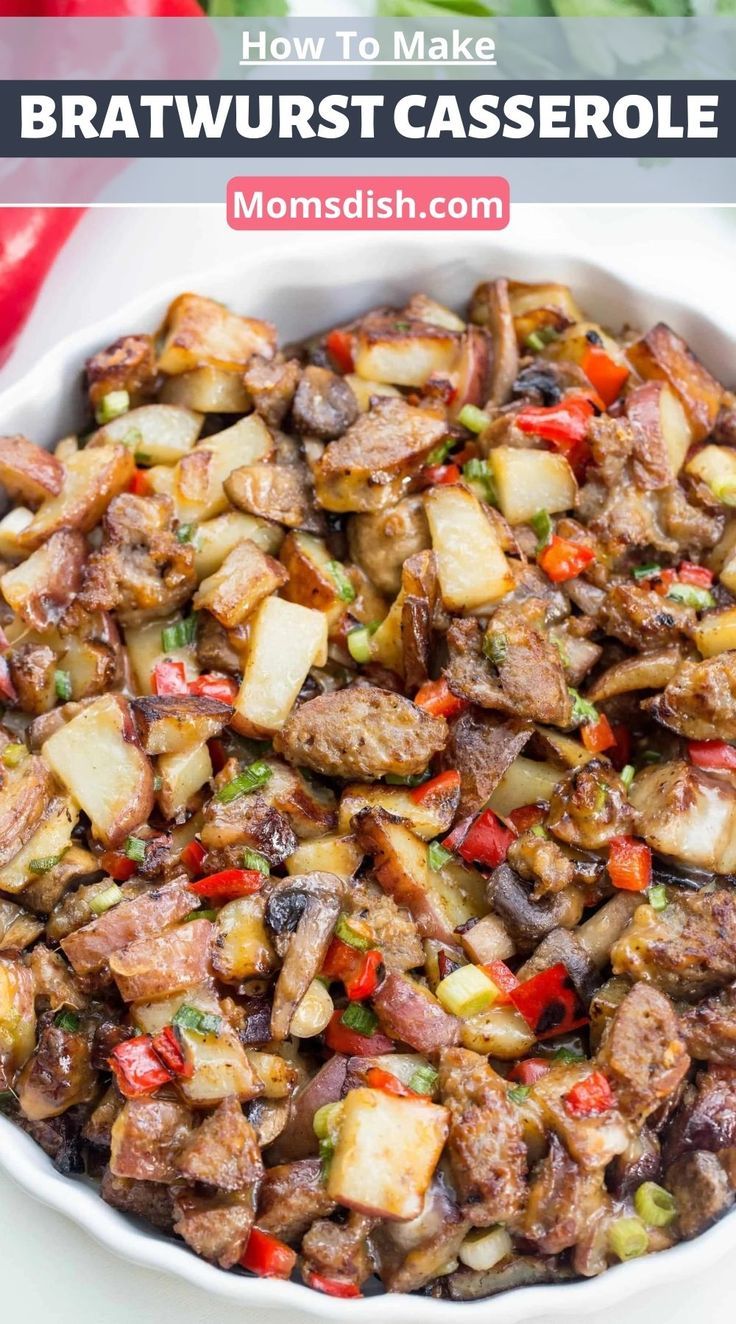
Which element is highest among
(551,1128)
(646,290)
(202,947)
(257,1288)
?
(646,290)

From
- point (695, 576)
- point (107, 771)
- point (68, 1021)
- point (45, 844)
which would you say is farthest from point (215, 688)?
point (695, 576)

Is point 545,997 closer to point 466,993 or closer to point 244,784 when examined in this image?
point 466,993

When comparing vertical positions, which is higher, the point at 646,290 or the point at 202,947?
the point at 646,290

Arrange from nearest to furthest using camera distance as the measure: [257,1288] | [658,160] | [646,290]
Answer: [257,1288] → [646,290] → [658,160]

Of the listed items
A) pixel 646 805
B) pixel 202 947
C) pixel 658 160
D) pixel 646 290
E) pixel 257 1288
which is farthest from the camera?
pixel 658 160

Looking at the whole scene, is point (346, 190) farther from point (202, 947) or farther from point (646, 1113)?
point (646, 1113)

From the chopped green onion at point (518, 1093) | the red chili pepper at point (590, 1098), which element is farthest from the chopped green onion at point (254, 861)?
the red chili pepper at point (590, 1098)

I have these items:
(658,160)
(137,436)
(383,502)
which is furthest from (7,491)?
(658,160)
